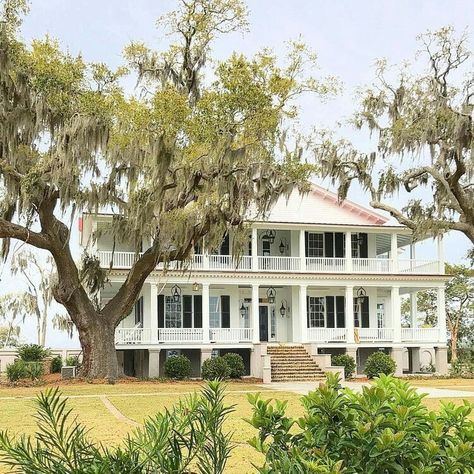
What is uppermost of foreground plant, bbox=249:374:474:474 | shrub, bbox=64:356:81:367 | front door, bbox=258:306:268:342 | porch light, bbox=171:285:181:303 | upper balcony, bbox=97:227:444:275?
upper balcony, bbox=97:227:444:275

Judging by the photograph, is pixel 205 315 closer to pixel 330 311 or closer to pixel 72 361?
pixel 72 361

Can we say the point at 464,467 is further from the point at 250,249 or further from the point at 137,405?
the point at 250,249

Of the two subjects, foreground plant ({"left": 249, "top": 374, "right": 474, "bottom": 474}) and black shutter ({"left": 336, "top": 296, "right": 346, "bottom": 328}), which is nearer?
foreground plant ({"left": 249, "top": 374, "right": 474, "bottom": 474})

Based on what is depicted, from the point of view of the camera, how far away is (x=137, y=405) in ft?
50.0

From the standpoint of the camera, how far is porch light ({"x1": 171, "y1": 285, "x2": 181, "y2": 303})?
2945cm

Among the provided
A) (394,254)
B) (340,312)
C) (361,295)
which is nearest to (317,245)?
(361,295)

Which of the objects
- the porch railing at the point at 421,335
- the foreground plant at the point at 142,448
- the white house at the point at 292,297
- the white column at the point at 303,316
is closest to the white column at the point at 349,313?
the white house at the point at 292,297

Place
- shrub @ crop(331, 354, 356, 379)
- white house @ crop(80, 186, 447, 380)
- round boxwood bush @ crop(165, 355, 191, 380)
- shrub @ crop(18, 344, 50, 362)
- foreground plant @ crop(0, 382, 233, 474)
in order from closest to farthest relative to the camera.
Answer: foreground plant @ crop(0, 382, 233, 474) < round boxwood bush @ crop(165, 355, 191, 380) < shrub @ crop(331, 354, 356, 379) < shrub @ crop(18, 344, 50, 362) < white house @ crop(80, 186, 447, 380)

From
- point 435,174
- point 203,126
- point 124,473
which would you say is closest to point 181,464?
point 124,473

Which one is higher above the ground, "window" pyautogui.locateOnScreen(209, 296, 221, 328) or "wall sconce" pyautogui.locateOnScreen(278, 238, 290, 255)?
"wall sconce" pyautogui.locateOnScreen(278, 238, 290, 255)

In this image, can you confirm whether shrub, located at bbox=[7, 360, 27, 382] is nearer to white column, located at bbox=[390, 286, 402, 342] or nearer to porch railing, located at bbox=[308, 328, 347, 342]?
porch railing, located at bbox=[308, 328, 347, 342]

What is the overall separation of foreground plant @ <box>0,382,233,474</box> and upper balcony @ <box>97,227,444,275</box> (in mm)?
25466

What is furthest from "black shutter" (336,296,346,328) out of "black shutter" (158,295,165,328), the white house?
"black shutter" (158,295,165,328)

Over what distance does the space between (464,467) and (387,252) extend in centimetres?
3203
